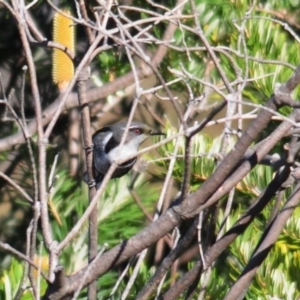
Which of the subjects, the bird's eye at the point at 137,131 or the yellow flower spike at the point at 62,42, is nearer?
the yellow flower spike at the point at 62,42

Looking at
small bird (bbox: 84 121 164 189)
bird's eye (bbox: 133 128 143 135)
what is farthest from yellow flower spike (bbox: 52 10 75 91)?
bird's eye (bbox: 133 128 143 135)

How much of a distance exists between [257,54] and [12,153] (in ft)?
3.35

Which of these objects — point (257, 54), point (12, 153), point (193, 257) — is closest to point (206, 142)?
point (257, 54)

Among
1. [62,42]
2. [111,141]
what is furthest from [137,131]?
[62,42]

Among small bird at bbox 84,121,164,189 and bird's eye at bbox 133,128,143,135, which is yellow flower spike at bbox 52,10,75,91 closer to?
small bird at bbox 84,121,164,189

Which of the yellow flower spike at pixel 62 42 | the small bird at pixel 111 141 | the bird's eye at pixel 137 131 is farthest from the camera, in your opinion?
the bird's eye at pixel 137 131

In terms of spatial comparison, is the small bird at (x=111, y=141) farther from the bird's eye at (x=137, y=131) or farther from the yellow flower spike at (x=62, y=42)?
the yellow flower spike at (x=62, y=42)

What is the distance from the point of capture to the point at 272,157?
1378 mm

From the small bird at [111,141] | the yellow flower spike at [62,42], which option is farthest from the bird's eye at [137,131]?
the yellow flower spike at [62,42]

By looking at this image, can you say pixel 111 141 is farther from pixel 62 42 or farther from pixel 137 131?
pixel 62 42

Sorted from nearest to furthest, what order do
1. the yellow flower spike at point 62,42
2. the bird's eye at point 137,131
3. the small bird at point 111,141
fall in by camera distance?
1. the yellow flower spike at point 62,42
2. the small bird at point 111,141
3. the bird's eye at point 137,131

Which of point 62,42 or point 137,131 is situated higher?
point 62,42

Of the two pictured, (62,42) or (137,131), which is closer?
(62,42)

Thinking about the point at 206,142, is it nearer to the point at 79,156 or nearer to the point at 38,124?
the point at 38,124
